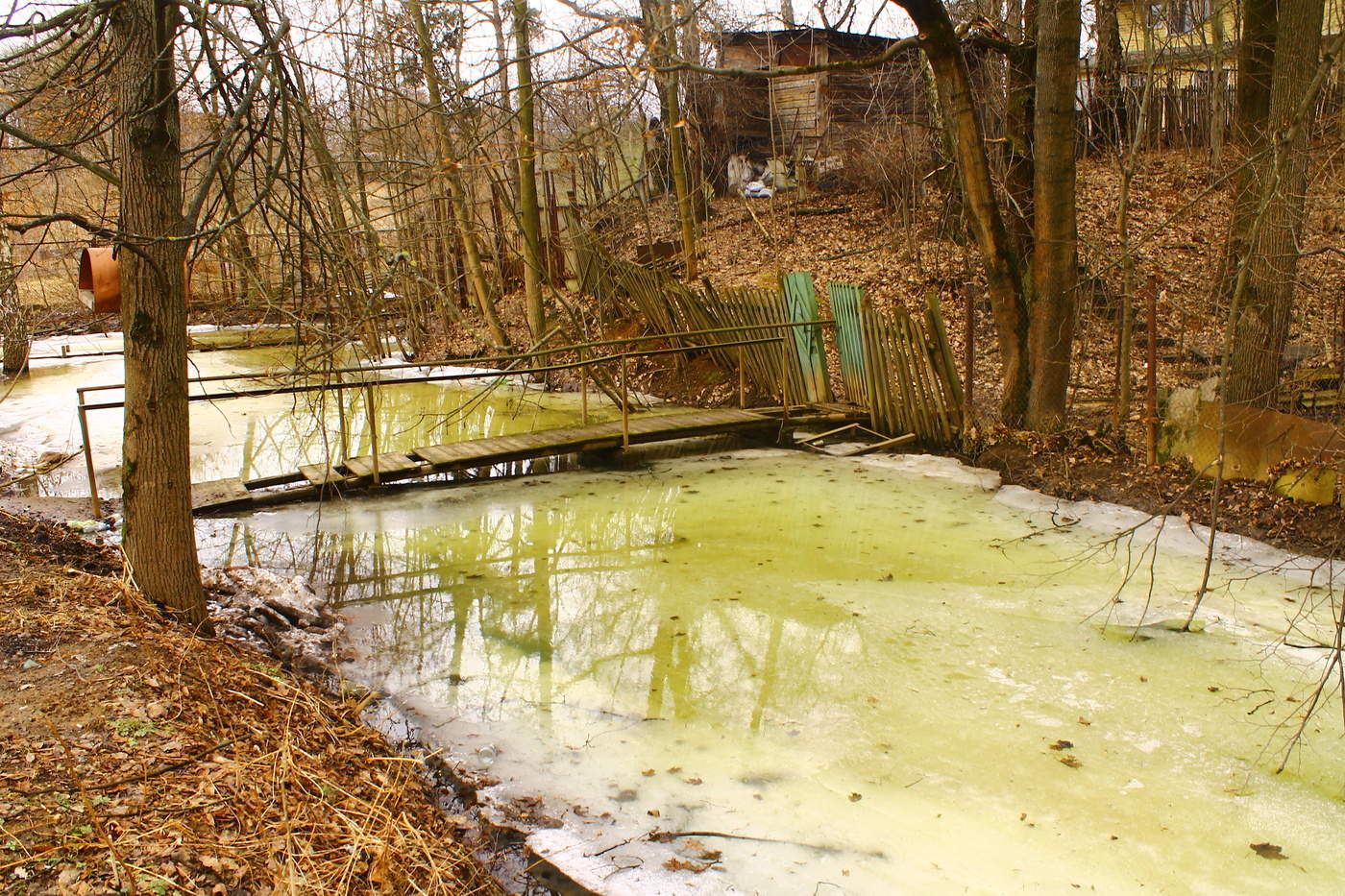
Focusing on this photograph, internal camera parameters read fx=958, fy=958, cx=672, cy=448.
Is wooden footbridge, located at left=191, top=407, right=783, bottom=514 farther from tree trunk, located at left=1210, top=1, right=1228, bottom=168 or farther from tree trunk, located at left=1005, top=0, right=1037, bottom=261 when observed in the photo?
tree trunk, located at left=1210, top=1, right=1228, bottom=168

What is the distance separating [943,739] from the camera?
14.8ft

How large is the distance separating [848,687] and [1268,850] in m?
1.97

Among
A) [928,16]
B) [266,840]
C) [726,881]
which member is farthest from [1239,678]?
[928,16]

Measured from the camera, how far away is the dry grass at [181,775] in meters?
3.06

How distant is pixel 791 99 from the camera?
24.7 m

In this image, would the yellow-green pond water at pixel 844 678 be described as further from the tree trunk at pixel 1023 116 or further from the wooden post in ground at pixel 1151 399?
the tree trunk at pixel 1023 116

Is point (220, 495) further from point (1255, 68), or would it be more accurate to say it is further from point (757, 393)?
point (1255, 68)

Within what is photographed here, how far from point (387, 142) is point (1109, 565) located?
7887 millimetres

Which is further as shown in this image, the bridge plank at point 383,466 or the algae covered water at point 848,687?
the bridge plank at point 383,466

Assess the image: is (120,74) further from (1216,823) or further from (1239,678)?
(1239,678)

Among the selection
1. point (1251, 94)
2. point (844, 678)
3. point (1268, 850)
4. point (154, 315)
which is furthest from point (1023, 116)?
point (154, 315)

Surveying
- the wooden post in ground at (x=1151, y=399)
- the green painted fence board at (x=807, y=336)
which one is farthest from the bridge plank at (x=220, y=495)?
the wooden post in ground at (x=1151, y=399)

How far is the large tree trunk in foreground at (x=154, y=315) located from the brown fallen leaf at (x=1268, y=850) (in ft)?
16.9

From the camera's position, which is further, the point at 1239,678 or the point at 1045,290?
the point at 1045,290
